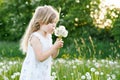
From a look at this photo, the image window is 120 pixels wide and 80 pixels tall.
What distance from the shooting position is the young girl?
4.24m

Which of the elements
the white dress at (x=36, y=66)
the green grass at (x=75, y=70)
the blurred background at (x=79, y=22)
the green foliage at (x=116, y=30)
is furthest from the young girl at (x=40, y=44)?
the green foliage at (x=116, y=30)

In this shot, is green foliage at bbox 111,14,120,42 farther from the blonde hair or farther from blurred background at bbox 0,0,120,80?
the blonde hair

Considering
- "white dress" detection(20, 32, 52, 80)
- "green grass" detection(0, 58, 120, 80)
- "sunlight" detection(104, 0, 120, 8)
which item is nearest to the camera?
"white dress" detection(20, 32, 52, 80)

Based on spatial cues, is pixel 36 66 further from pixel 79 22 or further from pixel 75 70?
pixel 79 22

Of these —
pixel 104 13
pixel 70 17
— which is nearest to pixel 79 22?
pixel 70 17

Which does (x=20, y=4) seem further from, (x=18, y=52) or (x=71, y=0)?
(x=18, y=52)

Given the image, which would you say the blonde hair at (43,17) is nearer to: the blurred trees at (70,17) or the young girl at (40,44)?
the young girl at (40,44)

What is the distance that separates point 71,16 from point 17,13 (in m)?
2.50

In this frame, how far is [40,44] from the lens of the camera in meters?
4.27

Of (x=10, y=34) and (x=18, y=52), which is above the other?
(x=18, y=52)

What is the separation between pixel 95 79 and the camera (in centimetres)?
541

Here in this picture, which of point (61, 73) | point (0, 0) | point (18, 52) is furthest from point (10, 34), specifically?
point (61, 73)

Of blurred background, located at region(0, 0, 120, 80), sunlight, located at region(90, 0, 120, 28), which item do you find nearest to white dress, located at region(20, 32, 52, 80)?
blurred background, located at region(0, 0, 120, 80)

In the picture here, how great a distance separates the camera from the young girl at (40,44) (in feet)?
13.9
